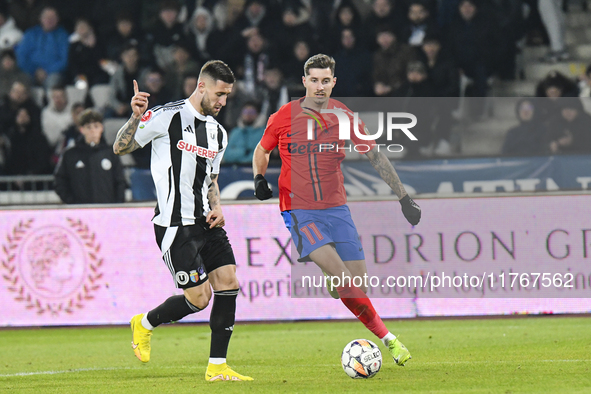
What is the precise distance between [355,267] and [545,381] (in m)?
1.65

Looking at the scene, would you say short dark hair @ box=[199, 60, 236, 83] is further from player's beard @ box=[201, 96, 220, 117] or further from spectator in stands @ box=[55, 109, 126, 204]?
spectator in stands @ box=[55, 109, 126, 204]

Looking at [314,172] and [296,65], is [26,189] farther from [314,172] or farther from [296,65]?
[314,172]

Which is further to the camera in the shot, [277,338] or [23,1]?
[23,1]

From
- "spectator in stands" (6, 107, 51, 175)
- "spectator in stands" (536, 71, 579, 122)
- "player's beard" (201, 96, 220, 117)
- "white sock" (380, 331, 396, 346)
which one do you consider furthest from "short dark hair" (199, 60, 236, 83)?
"spectator in stands" (6, 107, 51, 175)

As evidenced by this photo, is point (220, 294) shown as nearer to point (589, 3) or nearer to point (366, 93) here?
point (366, 93)

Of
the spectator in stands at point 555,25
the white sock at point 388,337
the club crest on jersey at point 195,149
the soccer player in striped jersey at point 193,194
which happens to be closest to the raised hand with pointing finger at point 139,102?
the soccer player in striped jersey at point 193,194

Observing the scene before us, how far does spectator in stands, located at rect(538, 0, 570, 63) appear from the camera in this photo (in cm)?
1377

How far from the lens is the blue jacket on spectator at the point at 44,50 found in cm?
1455

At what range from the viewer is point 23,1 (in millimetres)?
15227

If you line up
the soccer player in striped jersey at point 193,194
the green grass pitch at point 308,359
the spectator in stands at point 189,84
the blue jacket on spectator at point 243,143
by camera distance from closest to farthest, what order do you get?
the green grass pitch at point 308,359 < the soccer player in striped jersey at point 193,194 < the blue jacket on spectator at point 243,143 < the spectator in stands at point 189,84

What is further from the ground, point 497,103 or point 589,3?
point 589,3

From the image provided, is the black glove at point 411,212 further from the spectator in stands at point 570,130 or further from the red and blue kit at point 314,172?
the spectator in stands at point 570,130

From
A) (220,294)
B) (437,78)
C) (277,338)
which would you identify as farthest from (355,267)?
(437,78)

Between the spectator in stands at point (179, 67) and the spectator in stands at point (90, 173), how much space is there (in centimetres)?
315
